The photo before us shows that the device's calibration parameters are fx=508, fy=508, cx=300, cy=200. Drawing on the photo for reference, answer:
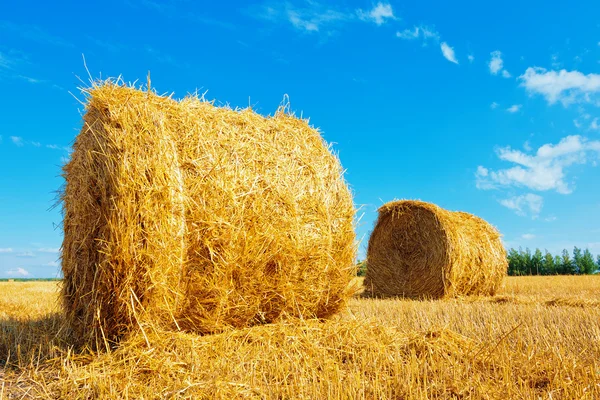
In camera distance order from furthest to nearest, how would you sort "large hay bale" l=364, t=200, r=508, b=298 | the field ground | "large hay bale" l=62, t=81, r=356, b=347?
1. "large hay bale" l=364, t=200, r=508, b=298
2. "large hay bale" l=62, t=81, r=356, b=347
3. the field ground

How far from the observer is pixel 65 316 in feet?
16.4

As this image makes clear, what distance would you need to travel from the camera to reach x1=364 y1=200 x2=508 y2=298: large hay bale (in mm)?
9461

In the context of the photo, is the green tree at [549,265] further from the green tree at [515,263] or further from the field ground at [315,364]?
the field ground at [315,364]

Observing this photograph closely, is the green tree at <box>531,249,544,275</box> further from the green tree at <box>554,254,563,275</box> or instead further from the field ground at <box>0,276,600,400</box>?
the field ground at <box>0,276,600,400</box>

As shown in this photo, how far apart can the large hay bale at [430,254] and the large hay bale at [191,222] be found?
432 cm

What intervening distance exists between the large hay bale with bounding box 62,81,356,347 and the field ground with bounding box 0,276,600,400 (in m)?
0.30

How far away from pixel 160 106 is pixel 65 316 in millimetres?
2270

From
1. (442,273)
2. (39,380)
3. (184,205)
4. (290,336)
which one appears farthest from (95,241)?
(442,273)

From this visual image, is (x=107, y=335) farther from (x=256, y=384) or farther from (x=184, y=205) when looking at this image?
(x=256, y=384)

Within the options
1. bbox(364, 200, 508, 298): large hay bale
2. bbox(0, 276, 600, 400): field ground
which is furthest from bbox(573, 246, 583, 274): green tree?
bbox(0, 276, 600, 400): field ground

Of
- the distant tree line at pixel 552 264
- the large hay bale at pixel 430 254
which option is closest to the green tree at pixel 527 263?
the distant tree line at pixel 552 264

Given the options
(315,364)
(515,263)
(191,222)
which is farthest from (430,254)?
(515,263)

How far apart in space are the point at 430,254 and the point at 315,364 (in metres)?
6.12

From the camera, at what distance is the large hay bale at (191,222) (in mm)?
4355
